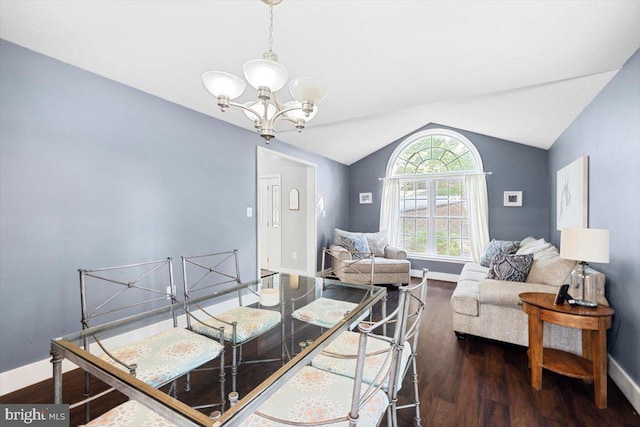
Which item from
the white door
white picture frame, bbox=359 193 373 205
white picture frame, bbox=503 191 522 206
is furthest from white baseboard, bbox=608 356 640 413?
the white door

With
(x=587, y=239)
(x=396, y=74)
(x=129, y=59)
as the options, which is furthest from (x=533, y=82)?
(x=129, y=59)

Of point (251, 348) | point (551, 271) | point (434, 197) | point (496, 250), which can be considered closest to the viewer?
point (551, 271)

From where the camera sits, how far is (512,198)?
4.73m

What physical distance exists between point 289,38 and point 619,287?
286 centimetres

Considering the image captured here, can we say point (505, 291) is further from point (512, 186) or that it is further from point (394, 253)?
point (512, 186)

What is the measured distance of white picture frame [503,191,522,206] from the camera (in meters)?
4.68

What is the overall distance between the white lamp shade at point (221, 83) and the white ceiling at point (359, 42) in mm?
459

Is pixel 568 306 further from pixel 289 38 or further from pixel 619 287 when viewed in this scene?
pixel 289 38

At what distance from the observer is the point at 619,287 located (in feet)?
6.68

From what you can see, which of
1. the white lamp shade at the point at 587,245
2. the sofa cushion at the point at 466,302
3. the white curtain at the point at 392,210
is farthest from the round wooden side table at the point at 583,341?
the white curtain at the point at 392,210

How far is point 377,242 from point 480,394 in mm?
3198

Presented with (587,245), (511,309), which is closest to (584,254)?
(587,245)

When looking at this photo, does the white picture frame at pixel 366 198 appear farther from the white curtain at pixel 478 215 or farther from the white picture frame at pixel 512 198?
the white picture frame at pixel 512 198

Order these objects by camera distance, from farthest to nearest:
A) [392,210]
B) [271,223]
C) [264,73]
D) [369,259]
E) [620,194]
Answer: [271,223]
[392,210]
[369,259]
[620,194]
[264,73]
